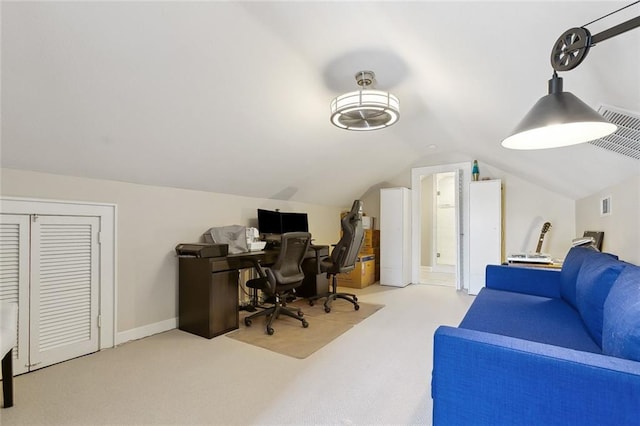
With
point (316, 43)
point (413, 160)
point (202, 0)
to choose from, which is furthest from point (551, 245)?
point (202, 0)

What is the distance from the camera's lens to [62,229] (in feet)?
7.80

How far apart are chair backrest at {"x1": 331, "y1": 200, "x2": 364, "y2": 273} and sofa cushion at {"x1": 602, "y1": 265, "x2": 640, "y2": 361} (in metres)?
2.57

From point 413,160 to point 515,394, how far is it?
15.7 feet

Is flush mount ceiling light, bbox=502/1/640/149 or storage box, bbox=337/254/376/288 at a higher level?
flush mount ceiling light, bbox=502/1/640/149

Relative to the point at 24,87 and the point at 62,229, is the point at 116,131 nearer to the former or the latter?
the point at 24,87

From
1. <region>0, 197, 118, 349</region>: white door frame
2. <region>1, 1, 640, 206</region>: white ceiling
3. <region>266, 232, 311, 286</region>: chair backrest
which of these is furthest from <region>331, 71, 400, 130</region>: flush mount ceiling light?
<region>0, 197, 118, 349</region>: white door frame

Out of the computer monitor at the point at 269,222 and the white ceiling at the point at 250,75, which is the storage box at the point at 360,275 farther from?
the white ceiling at the point at 250,75

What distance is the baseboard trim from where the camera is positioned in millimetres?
2707

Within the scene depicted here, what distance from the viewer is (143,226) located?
2883mm

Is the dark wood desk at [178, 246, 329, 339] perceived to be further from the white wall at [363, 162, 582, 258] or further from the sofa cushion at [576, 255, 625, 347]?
the white wall at [363, 162, 582, 258]

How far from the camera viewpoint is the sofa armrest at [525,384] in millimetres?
865

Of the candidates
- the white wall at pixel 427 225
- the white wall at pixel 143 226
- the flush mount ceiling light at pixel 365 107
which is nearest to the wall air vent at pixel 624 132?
the flush mount ceiling light at pixel 365 107

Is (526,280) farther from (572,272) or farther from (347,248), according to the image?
(347,248)

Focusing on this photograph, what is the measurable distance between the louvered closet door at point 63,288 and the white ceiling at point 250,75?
472 mm
